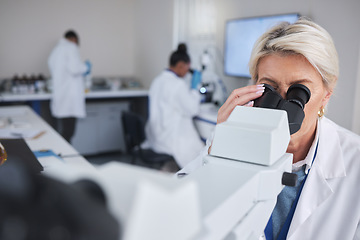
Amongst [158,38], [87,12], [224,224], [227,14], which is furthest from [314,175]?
[87,12]

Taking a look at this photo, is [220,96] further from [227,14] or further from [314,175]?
[314,175]

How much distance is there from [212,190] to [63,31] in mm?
5186

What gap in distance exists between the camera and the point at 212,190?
1.46 ft

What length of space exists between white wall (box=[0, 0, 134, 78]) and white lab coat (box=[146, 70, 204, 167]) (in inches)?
98.8

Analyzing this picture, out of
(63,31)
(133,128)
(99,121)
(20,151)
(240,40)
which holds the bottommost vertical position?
(99,121)

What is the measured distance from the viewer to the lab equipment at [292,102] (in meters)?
0.70

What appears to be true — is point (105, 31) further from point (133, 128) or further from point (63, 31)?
point (133, 128)

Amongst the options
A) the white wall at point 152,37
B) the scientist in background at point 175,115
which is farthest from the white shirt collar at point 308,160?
the white wall at point 152,37

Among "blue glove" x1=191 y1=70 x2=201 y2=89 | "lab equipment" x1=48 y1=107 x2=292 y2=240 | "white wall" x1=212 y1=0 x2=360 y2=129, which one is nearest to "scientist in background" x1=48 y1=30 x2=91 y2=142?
"blue glove" x1=191 y1=70 x2=201 y2=89

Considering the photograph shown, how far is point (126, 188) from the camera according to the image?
315 millimetres

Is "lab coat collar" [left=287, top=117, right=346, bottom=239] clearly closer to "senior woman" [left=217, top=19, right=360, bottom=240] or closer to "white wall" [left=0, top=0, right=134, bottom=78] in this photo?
"senior woman" [left=217, top=19, right=360, bottom=240]

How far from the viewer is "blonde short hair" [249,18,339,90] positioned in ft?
3.18

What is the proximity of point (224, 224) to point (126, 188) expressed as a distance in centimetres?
16

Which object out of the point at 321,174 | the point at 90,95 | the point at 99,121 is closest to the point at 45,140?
the point at 321,174
